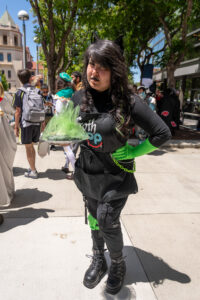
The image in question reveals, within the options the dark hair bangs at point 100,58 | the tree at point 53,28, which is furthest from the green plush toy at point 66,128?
the tree at point 53,28

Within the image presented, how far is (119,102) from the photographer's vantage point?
1.59m

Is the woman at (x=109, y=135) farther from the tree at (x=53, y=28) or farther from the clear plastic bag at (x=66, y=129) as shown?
the tree at (x=53, y=28)

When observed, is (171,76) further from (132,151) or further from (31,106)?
(132,151)

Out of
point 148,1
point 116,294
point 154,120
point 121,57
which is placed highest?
point 148,1

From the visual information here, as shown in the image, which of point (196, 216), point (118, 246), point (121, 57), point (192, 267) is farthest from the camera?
point (196, 216)

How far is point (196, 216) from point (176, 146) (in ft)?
15.4

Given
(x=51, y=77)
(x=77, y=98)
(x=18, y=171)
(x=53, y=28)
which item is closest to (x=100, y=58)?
(x=77, y=98)

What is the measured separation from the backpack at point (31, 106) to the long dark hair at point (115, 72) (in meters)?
2.68

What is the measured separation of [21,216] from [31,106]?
1939 mm

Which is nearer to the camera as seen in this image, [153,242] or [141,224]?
[153,242]

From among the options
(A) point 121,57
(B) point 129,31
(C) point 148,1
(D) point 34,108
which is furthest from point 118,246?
(B) point 129,31

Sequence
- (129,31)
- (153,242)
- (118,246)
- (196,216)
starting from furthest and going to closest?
(129,31) → (196,216) → (153,242) → (118,246)

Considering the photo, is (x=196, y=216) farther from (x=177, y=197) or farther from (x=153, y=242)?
(x=153, y=242)

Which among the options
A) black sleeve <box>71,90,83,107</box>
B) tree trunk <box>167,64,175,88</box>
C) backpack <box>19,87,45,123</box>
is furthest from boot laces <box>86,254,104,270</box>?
tree trunk <box>167,64,175,88</box>
